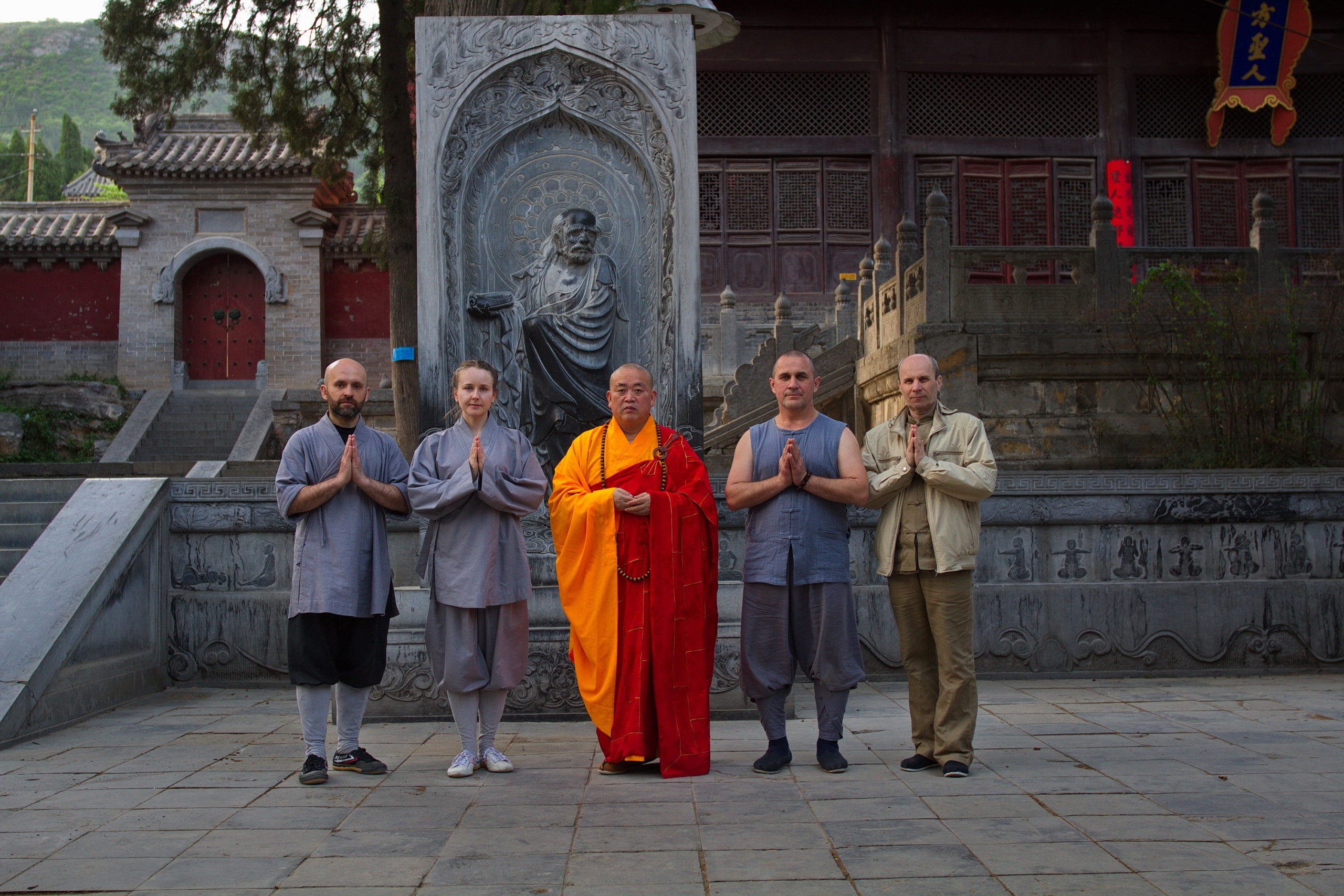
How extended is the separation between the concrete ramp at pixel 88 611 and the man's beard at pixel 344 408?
Answer: 2.00 m

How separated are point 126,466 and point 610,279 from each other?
8389 mm

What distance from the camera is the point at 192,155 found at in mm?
21625

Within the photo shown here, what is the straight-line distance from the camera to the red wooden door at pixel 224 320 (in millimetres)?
21391

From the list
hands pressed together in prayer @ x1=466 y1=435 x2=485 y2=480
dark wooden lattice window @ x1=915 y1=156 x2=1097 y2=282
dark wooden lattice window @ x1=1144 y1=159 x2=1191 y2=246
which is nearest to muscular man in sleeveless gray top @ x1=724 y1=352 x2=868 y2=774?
hands pressed together in prayer @ x1=466 y1=435 x2=485 y2=480

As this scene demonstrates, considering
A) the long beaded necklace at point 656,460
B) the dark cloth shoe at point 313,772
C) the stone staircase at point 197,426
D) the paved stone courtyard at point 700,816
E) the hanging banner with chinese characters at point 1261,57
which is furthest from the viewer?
the stone staircase at point 197,426

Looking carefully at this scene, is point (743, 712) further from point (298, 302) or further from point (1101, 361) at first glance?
point (298, 302)

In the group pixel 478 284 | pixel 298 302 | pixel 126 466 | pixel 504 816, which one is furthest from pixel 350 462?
pixel 298 302

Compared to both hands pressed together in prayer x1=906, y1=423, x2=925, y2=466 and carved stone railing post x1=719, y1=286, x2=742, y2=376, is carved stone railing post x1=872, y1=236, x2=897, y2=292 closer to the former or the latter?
carved stone railing post x1=719, y1=286, x2=742, y2=376

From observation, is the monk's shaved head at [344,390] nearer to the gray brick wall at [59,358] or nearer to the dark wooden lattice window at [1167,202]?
the dark wooden lattice window at [1167,202]

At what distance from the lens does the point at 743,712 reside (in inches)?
209

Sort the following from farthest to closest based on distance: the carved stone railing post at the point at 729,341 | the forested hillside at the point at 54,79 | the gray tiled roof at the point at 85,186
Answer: the forested hillside at the point at 54,79, the gray tiled roof at the point at 85,186, the carved stone railing post at the point at 729,341

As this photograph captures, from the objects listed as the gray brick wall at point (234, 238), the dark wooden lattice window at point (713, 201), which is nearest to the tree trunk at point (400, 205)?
the dark wooden lattice window at point (713, 201)

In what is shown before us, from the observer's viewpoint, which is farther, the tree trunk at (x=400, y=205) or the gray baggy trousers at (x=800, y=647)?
the tree trunk at (x=400, y=205)

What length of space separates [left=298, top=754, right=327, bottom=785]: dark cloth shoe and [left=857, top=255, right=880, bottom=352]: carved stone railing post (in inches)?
359
